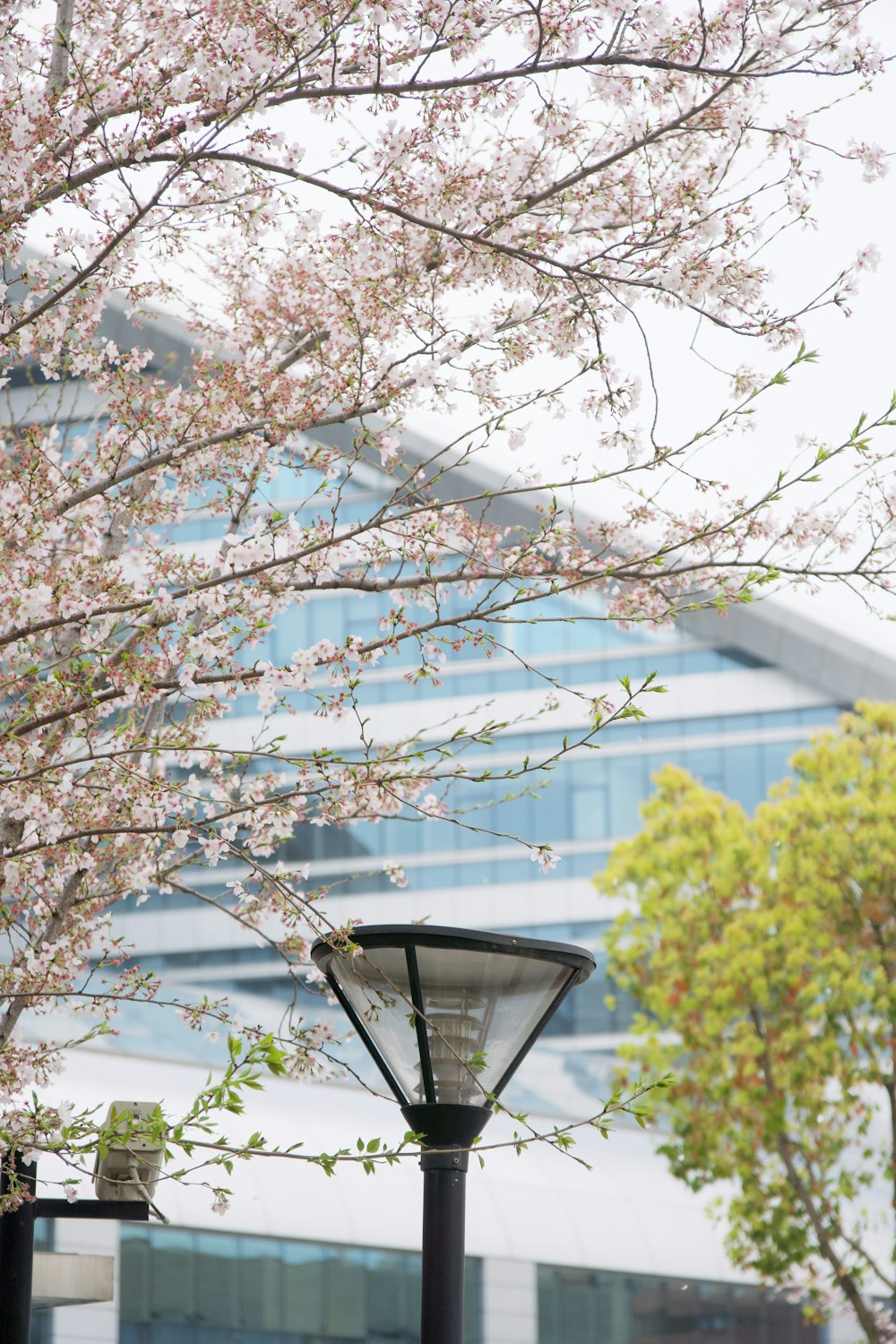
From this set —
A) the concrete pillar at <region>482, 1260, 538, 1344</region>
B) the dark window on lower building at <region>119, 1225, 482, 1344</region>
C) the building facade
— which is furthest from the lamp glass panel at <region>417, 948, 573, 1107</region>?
the concrete pillar at <region>482, 1260, 538, 1344</region>

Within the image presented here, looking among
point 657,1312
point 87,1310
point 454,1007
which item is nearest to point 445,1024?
point 454,1007

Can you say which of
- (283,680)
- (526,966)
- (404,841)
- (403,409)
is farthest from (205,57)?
(404,841)

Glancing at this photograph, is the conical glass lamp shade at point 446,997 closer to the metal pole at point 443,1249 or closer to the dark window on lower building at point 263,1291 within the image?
the metal pole at point 443,1249

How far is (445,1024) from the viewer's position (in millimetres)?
5012

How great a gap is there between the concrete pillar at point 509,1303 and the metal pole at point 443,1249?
1518 cm

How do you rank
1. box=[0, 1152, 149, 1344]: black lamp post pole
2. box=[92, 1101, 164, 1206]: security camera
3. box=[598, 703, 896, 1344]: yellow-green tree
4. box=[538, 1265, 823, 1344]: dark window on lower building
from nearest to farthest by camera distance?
box=[0, 1152, 149, 1344]: black lamp post pole
box=[92, 1101, 164, 1206]: security camera
box=[598, 703, 896, 1344]: yellow-green tree
box=[538, 1265, 823, 1344]: dark window on lower building

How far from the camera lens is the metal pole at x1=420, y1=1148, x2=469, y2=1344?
5016mm

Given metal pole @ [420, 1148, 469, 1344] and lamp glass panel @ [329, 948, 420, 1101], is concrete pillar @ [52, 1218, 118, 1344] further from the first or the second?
lamp glass panel @ [329, 948, 420, 1101]

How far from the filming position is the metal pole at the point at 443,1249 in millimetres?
5016

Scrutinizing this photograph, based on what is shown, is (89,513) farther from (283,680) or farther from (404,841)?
(404,841)

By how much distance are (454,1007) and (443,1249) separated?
76 cm

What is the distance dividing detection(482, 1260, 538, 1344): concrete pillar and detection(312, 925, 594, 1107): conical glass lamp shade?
15.4 metres

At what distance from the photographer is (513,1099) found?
23.5 meters

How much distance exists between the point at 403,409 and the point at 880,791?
519 inches
